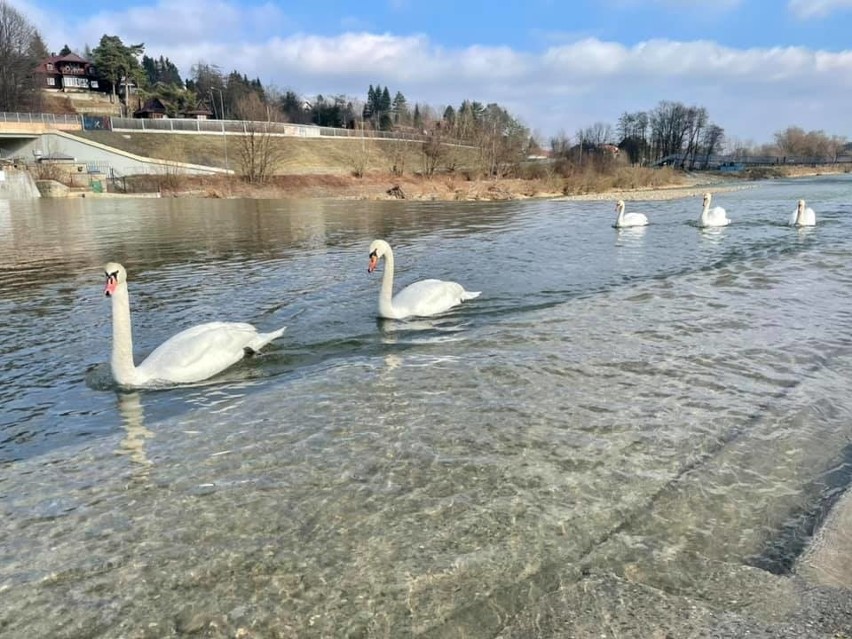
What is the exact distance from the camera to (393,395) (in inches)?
247

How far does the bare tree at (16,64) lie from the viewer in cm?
8950

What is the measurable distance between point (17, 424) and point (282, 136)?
87648mm

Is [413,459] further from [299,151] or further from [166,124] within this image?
[166,124]

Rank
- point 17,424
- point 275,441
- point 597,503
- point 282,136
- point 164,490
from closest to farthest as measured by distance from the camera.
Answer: point 597,503
point 164,490
point 275,441
point 17,424
point 282,136

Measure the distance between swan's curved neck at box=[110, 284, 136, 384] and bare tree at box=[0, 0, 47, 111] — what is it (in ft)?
348

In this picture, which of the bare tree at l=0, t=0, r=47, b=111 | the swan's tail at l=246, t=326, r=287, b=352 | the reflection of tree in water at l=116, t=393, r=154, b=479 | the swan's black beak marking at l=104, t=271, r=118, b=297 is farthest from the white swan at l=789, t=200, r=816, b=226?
the bare tree at l=0, t=0, r=47, b=111

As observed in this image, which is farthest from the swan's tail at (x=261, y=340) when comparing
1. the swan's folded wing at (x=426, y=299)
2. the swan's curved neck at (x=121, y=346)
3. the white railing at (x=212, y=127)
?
the white railing at (x=212, y=127)

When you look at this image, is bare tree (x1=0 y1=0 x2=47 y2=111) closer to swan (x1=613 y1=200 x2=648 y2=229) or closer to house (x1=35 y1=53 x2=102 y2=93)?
house (x1=35 y1=53 x2=102 y2=93)

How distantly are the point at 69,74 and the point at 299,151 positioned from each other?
69.0m

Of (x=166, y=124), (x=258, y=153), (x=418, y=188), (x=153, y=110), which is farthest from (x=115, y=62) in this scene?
(x=418, y=188)

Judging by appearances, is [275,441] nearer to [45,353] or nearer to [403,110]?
[45,353]

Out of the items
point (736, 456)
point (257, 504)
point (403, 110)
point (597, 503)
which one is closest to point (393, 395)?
point (257, 504)

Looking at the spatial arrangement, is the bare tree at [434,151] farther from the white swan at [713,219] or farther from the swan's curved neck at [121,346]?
the swan's curved neck at [121,346]

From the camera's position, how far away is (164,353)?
6719mm
